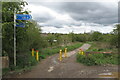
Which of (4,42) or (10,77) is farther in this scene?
(4,42)

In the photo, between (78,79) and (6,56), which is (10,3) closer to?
(6,56)

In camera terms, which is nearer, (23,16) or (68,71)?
(23,16)

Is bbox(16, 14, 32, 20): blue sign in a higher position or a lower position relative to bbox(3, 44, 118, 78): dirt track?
higher

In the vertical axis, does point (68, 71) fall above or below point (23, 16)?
below

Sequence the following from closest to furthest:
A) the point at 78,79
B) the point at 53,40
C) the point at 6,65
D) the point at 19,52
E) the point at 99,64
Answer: the point at 78,79
the point at 6,65
the point at 19,52
the point at 99,64
the point at 53,40

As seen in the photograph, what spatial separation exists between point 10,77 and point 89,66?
433 cm

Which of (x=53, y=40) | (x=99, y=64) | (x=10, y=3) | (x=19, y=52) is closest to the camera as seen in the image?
(x=10, y=3)

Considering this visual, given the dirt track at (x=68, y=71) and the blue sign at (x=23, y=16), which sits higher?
the blue sign at (x=23, y=16)

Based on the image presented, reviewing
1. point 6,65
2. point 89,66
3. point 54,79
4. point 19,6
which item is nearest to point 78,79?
A: point 54,79

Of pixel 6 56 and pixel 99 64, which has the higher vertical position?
pixel 6 56

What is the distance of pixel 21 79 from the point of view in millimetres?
4707

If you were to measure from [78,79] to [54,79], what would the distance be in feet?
3.32

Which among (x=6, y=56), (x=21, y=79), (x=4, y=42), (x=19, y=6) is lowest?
(x=21, y=79)

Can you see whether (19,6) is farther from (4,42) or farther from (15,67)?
(15,67)
